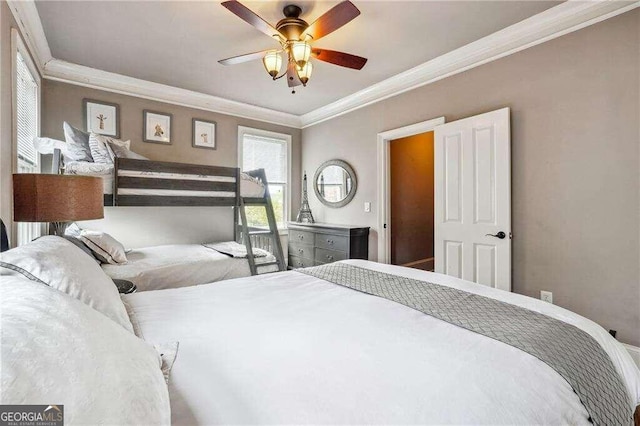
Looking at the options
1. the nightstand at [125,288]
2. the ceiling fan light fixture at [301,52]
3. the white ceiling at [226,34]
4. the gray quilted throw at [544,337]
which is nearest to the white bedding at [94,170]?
the nightstand at [125,288]

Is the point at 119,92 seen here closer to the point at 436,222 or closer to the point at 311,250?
the point at 311,250

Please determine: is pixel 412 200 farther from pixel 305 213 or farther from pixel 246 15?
pixel 246 15

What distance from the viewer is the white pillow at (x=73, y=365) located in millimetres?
417

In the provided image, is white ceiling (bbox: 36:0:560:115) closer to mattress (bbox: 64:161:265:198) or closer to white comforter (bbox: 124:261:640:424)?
mattress (bbox: 64:161:265:198)

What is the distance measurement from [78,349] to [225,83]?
3619 millimetres

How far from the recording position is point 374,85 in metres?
3.66

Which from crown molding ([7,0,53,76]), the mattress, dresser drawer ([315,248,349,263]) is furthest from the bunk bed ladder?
crown molding ([7,0,53,76])

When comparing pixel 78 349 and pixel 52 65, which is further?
pixel 52 65

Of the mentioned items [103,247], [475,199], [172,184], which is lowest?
[103,247]

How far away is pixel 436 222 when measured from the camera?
3188 millimetres

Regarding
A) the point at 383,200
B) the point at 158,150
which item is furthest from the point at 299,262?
the point at 158,150

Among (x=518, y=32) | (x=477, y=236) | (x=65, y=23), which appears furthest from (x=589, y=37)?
(x=65, y=23)

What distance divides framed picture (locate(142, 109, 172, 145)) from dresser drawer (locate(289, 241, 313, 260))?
2.18 m

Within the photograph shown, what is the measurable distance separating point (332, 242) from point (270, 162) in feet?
5.70
